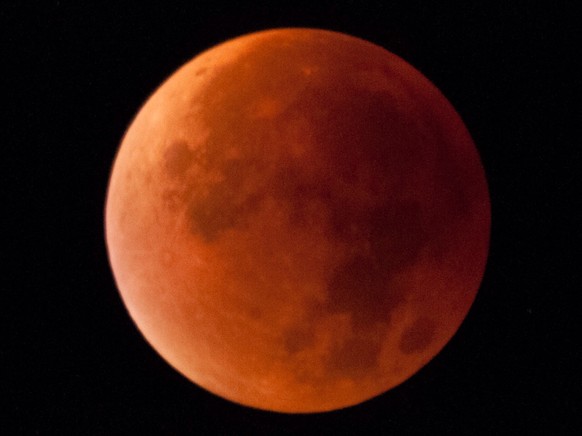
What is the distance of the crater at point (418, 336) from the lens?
4883mm

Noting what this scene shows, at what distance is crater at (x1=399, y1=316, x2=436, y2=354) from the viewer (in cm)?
488

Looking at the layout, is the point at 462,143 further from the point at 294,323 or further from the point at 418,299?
the point at 294,323

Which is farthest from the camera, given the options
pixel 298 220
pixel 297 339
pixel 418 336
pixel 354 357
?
pixel 418 336

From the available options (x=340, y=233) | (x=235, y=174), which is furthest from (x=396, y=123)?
(x=235, y=174)

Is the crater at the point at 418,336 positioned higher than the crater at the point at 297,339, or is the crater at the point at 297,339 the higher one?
the crater at the point at 418,336

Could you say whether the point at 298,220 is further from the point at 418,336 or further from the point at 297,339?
A: the point at 418,336

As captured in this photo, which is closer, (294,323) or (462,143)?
(294,323)

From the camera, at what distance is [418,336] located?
498cm

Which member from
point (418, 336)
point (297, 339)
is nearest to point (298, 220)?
point (297, 339)

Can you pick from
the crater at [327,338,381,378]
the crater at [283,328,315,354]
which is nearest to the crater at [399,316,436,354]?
the crater at [327,338,381,378]

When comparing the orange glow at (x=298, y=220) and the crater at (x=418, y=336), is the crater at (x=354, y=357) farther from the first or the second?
the crater at (x=418, y=336)

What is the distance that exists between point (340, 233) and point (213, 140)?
111cm

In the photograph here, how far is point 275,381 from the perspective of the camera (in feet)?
16.0

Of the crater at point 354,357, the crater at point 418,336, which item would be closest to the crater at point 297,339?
the crater at point 354,357
